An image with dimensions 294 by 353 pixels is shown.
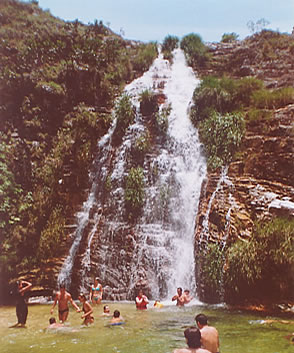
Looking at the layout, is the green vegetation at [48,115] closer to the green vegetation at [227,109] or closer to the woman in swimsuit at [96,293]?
the woman in swimsuit at [96,293]

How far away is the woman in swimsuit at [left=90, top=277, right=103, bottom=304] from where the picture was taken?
27.1 feet

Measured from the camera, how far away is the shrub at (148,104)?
A: 12791 mm

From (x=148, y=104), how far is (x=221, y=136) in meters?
3.45

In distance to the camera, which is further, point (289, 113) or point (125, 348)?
point (289, 113)

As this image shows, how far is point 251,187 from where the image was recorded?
8906 mm

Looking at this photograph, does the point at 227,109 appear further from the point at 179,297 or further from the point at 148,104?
the point at 179,297

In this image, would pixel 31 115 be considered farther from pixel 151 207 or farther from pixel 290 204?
pixel 290 204

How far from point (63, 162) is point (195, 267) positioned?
19.1ft

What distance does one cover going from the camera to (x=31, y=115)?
13.2m

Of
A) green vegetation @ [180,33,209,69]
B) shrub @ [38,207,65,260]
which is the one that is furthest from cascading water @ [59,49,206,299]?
green vegetation @ [180,33,209,69]

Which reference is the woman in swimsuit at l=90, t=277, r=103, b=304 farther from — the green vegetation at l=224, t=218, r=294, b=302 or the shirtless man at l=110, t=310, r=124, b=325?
the green vegetation at l=224, t=218, r=294, b=302

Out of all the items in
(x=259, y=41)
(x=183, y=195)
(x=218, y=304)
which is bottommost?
(x=218, y=304)

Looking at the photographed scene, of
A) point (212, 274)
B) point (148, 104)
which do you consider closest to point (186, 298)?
point (212, 274)

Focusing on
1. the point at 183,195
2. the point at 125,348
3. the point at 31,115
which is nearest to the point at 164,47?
the point at 31,115
